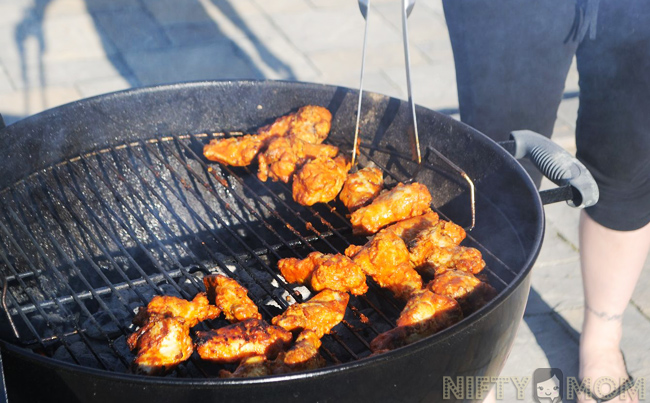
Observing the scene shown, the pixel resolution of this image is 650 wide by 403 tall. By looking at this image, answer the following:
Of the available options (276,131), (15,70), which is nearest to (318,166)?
(276,131)

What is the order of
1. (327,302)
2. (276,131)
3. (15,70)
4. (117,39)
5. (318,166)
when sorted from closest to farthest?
(327,302) < (318,166) < (276,131) < (15,70) < (117,39)

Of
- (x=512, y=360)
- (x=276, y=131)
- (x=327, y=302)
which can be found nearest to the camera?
(x=327, y=302)

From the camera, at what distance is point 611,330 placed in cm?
294

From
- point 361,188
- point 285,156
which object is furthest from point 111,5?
point 361,188

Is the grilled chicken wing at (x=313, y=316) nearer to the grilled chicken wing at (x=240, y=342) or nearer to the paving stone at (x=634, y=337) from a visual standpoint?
the grilled chicken wing at (x=240, y=342)

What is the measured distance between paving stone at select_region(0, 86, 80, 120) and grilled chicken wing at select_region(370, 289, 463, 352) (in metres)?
3.59

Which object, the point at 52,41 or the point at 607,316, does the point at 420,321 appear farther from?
the point at 52,41

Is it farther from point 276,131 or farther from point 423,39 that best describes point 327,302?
point 423,39

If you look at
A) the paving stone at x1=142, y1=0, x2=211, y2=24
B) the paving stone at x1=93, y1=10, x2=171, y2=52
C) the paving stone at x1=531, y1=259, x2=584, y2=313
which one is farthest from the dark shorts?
the paving stone at x1=142, y1=0, x2=211, y2=24

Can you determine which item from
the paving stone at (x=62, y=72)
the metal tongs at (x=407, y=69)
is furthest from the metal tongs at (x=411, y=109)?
the paving stone at (x=62, y=72)

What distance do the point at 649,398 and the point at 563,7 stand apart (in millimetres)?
1706

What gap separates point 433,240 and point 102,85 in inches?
140

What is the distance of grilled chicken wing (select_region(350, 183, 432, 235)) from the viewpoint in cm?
221

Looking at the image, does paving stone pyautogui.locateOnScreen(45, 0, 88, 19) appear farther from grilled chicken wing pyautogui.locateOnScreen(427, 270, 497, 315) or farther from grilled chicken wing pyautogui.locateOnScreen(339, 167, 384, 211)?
grilled chicken wing pyautogui.locateOnScreen(427, 270, 497, 315)
